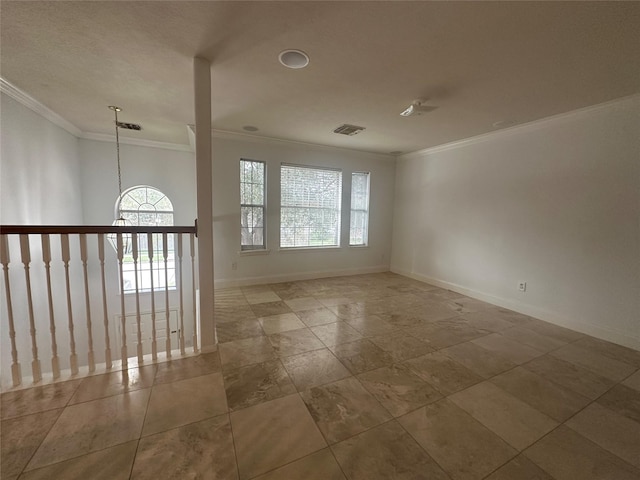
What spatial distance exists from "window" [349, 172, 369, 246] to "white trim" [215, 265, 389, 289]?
601 mm

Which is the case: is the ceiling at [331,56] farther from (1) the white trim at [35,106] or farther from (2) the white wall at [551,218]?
(2) the white wall at [551,218]

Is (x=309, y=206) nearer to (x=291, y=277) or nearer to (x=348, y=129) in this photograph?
(x=291, y=277)

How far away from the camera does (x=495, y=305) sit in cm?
371

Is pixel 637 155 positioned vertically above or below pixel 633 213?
above

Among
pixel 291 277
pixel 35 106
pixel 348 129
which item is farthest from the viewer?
pixel 291 277

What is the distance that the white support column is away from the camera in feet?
6.98

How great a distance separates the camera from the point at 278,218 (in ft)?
14.9

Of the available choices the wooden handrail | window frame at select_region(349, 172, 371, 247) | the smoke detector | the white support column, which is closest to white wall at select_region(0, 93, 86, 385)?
the wooden handrail

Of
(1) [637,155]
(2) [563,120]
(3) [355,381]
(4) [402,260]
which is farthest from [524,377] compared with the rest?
(4) [402,260]

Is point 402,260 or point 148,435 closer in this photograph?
point 148,435

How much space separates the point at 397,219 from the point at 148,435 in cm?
510

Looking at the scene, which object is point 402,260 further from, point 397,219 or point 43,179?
point 43,179

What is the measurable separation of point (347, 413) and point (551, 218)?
3.35 meters

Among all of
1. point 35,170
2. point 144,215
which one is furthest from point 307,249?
point 35,170
